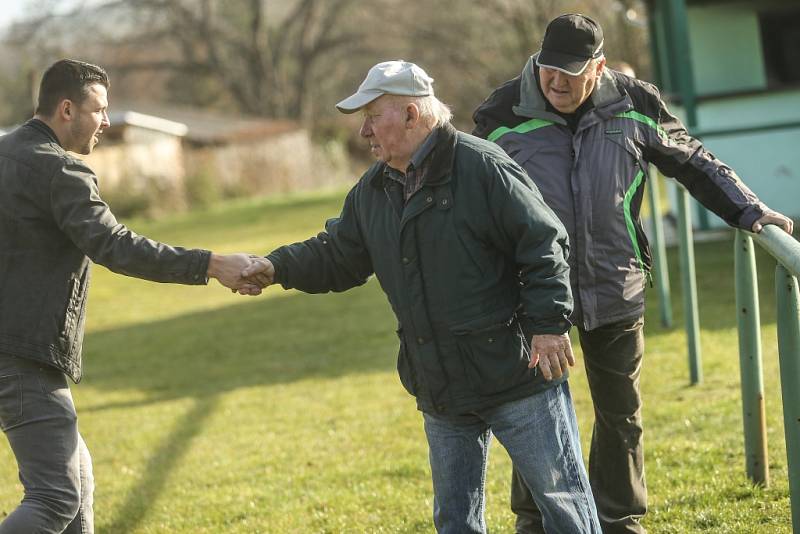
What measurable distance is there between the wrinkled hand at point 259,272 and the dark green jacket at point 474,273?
68 centimetres

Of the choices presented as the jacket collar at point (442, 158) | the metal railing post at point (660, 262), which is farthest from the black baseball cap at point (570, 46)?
the metal railing post at point (660, 262)

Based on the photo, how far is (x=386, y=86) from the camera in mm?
3729

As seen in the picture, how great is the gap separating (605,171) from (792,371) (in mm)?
1003

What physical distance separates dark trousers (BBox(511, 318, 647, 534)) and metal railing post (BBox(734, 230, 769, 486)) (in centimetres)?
71

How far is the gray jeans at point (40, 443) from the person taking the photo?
160 inches

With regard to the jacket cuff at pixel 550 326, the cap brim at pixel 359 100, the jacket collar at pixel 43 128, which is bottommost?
the jacket cuff at pixel 550 326

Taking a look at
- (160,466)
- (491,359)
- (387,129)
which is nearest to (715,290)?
(160,466)

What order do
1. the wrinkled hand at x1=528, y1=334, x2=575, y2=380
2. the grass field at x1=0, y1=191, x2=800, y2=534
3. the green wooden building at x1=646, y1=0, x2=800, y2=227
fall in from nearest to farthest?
1. the wrinkled hand at x1=528, y1=334, x2=575, y2=380
2. the grass field at x1=0, y1=191, x2=800, y2=534
3. the green wooden building at x1=646, y1=0, x2=800, y2=227

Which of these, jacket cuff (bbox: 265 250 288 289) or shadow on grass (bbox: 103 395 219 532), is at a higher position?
jacket cuff (bbox: 265 250 288 289)

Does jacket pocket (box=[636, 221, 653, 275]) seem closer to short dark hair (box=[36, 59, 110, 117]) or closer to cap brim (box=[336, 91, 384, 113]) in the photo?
cap brim (box=[336, 91, 384, 113])

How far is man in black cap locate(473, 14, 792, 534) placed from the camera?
14.5 feet


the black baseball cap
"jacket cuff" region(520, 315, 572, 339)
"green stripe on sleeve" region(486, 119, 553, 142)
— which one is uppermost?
the black baseball cap

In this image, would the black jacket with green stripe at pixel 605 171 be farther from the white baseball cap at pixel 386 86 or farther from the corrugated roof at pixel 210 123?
the corrugated roof at pixel 210 123

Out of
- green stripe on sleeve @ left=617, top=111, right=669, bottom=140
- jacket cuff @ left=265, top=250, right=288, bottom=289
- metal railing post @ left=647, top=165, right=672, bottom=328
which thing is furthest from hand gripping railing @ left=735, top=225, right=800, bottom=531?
metal railing post @ left=647, top=165, right=672, bottom=328
